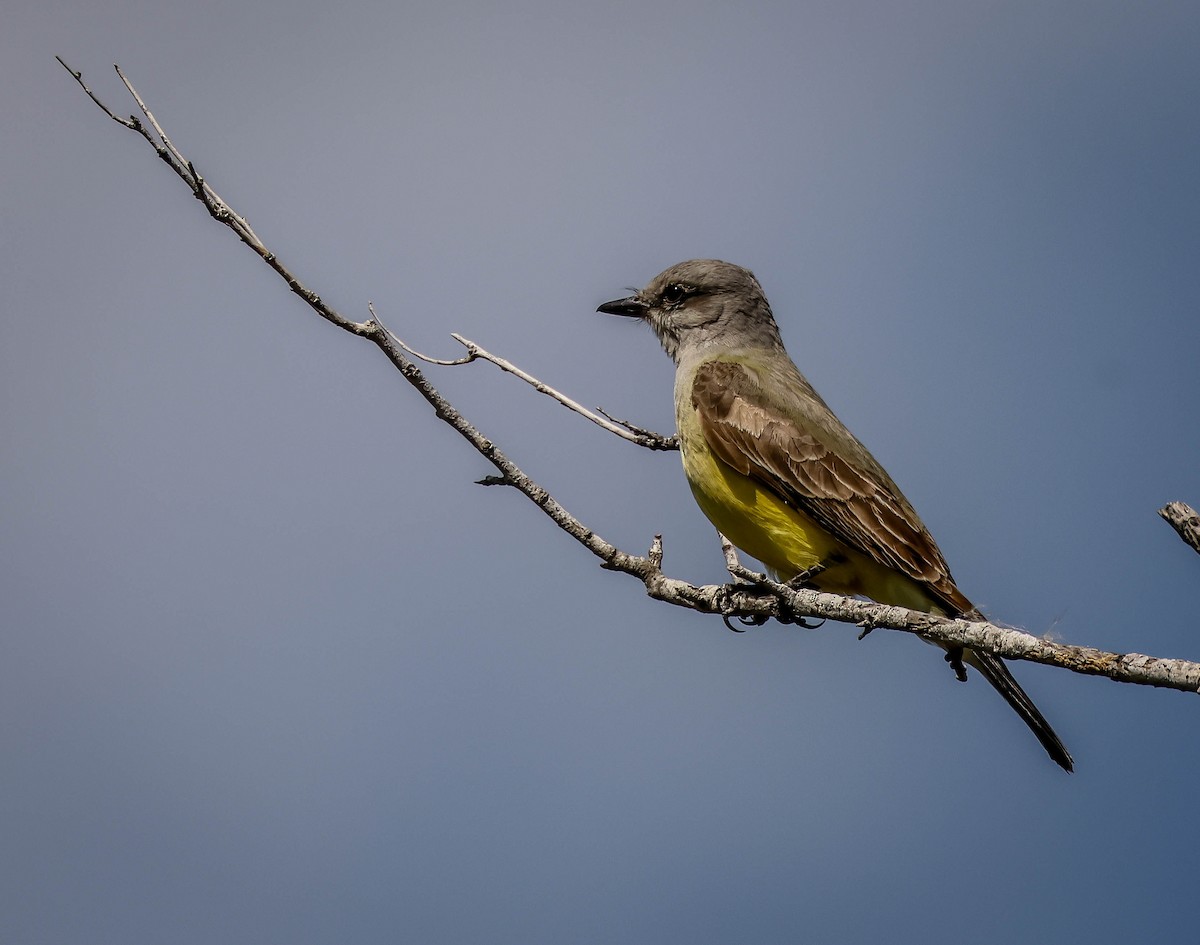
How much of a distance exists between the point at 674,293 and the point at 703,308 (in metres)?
0.27

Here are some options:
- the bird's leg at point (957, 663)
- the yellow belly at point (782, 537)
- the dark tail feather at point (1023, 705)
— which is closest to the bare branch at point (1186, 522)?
the bird's leg at point (957, 663)

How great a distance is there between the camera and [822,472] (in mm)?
7488

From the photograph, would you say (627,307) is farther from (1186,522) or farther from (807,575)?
(1186,522)

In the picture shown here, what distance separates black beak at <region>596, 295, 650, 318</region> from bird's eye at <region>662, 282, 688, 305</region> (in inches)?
6.2

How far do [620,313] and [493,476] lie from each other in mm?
3623

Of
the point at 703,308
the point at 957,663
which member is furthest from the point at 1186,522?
the point at 703,308

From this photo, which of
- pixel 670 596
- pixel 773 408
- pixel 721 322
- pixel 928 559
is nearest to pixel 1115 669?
pixel 670 596

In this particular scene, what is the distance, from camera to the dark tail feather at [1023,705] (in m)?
6.54

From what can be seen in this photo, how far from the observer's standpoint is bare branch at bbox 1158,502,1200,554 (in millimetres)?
4062

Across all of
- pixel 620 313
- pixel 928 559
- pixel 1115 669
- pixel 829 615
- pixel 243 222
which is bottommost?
pixel 1115 669

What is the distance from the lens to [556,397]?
6355 millimetres

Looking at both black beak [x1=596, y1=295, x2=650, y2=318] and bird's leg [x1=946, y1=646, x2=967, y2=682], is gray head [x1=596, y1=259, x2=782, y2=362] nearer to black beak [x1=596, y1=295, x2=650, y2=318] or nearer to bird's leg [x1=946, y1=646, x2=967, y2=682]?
black beak [x1=596, y1=295, x2=650, y2=318]

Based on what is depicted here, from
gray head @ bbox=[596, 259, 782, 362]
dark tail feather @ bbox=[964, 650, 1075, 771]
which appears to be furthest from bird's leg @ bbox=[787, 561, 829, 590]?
gray head @ bbox=[596, 259, 782, 362]

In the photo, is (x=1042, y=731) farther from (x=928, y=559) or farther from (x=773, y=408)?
(x=773, y=408)
